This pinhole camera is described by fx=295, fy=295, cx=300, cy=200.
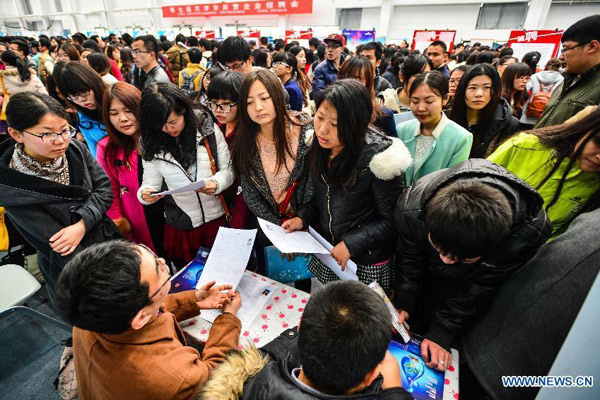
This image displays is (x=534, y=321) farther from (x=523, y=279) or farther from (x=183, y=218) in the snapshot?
(x=183, y=218)

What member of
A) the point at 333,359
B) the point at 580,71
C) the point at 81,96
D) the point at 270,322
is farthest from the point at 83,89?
the point at 580,71

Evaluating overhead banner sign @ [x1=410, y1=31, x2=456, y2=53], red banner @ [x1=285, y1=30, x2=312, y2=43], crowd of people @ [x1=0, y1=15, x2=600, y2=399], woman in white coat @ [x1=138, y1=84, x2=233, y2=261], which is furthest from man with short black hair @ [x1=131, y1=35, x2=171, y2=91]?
red banner @ [x1=285, y1=30, x2=312, y2=43]

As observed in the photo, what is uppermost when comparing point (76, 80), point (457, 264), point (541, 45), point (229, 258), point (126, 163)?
point (541, 45)

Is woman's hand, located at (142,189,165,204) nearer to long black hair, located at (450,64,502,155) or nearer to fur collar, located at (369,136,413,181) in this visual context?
fur collar, located at (369,136,413,181)

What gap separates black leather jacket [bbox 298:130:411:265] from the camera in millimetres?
1245

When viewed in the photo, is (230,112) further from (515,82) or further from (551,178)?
(515,82)

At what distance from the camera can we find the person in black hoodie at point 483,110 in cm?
203

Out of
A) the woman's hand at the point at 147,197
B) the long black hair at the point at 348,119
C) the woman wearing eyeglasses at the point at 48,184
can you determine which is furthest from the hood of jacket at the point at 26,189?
the long black hair at the point at 348,119

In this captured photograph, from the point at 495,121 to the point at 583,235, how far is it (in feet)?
5.15

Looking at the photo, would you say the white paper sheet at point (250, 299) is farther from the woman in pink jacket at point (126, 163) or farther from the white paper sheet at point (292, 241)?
the woman in pink jacket at point (126, 163)

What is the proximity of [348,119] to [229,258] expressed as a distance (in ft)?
2.68

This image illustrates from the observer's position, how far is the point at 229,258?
1363 millimetres

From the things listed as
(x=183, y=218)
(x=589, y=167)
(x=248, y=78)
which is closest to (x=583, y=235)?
(x=589, y=167)

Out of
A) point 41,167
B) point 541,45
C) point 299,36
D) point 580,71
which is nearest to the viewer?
point 41,167
